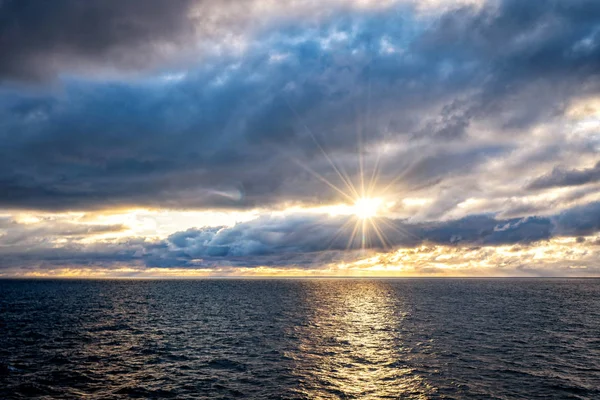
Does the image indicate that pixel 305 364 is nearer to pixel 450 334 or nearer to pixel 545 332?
pixel 450 334

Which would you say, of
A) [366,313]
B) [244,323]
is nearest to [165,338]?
[244,323]

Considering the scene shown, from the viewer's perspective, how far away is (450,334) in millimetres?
73188

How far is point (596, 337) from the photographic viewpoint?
72.9 m

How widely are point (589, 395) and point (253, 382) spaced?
34550 mm

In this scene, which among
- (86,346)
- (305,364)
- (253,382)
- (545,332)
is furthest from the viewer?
(545,332)

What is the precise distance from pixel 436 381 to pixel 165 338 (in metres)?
47.3

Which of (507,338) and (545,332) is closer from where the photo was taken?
(507,338)

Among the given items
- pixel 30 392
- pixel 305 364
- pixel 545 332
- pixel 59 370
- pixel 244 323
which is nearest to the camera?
pixel 30 392

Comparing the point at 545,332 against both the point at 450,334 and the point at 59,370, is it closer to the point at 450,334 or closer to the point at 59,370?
the point at 450,334

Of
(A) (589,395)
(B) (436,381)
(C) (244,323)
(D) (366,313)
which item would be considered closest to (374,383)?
(B) (436,381)

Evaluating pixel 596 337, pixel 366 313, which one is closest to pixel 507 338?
pixel 596 337

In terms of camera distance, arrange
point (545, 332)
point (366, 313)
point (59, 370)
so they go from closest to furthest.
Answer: point (59, 370) < point (545, 332) < point (366, 313)

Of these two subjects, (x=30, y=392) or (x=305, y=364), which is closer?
(x=30, y=392)

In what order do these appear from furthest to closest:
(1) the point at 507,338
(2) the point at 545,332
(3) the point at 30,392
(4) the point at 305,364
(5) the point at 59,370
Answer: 1. (2) the point at 545,332
2. (1) the point at 507,338
3. (4) the point at 305,364
4. (5) the point at 59,370
5. (3) the point at 30,392
